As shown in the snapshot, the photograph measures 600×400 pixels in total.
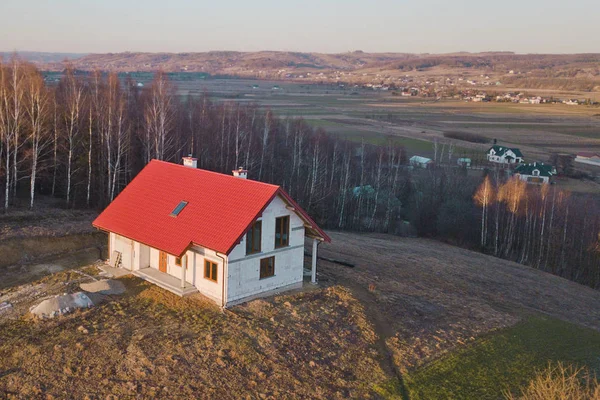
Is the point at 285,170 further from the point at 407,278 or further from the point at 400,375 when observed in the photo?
the point at 400,375

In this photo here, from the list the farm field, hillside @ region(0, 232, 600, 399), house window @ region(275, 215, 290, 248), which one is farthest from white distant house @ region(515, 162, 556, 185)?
house window @ region(275, 215, 290, 248)

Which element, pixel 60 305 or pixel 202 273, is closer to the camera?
pixel 60 305

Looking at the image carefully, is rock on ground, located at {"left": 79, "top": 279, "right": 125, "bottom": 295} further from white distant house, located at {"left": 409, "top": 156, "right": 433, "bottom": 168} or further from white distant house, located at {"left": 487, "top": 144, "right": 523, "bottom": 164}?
white distant house, located at {"left": 487, "top": 144, "right": 523, "bottom": 164}

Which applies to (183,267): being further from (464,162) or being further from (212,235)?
(464,162)

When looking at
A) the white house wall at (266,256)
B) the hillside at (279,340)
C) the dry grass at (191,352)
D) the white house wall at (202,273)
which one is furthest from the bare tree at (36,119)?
the white house wall at (266,256)

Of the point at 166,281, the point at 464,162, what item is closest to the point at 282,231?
the point at 166,281

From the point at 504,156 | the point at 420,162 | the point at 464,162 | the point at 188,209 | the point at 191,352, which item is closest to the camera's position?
the point at 191,352

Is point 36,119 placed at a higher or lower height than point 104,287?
higher
